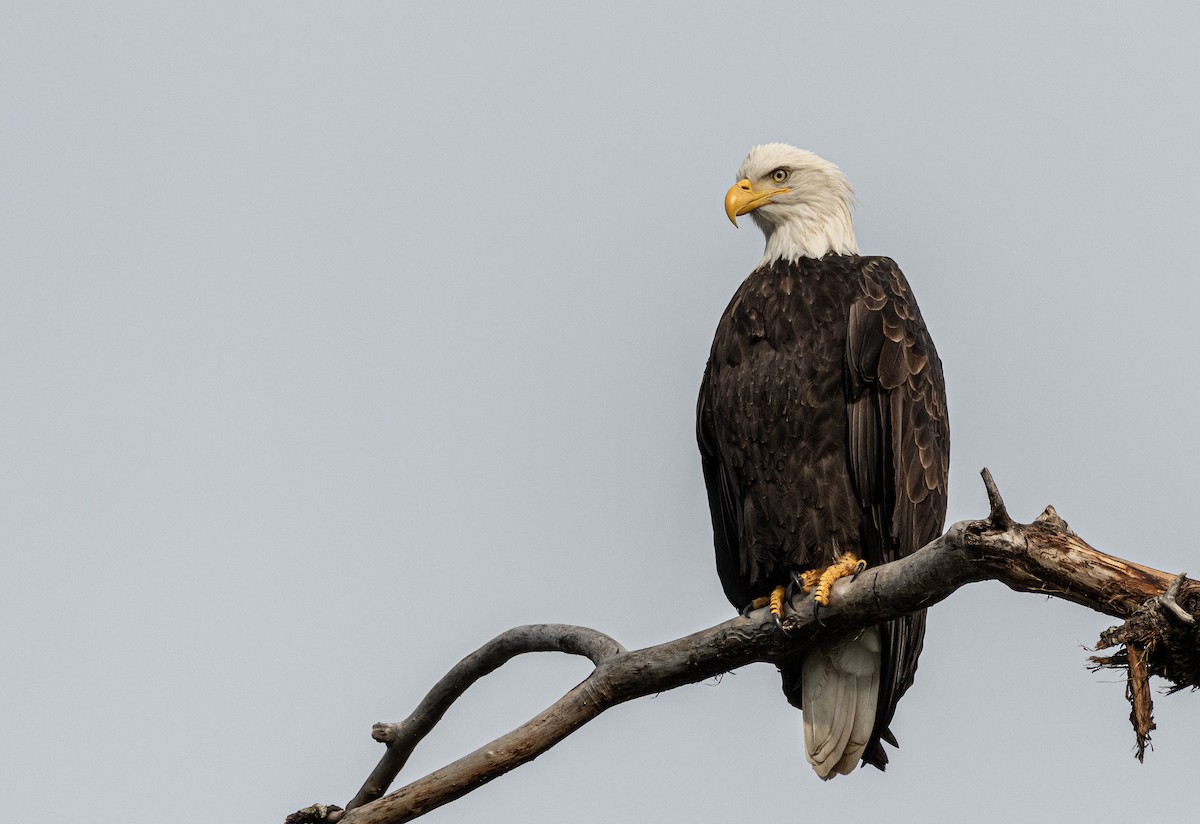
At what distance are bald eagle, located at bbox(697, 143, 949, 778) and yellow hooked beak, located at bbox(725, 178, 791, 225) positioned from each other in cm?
66

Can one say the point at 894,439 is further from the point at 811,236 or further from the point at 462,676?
the point at 462,676

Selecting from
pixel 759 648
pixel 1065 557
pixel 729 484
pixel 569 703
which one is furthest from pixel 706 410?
pixel 1065 557


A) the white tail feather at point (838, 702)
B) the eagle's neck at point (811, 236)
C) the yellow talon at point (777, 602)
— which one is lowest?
the white tail feather at point (838, 702)

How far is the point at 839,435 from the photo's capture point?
5.55 m

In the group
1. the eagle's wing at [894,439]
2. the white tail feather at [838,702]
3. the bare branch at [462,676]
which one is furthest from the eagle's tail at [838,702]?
the bare branch at [462,676]

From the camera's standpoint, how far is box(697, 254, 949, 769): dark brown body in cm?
552

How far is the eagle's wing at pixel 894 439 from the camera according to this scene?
18.0 ft

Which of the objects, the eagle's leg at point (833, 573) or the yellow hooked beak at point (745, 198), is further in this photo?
the yellow hooked beak at point (745, 198)

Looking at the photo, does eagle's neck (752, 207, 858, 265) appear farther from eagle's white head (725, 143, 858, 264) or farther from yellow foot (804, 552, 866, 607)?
yellow foot (804, 552, 866, 607)

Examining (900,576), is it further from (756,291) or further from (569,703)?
(756,291)

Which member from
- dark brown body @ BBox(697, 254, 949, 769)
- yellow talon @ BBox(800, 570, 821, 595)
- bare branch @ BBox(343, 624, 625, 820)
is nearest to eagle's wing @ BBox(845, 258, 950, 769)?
dark brown body @ BBox(697, 254, 949, 769)

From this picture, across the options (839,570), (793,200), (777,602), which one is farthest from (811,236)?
(777,602)

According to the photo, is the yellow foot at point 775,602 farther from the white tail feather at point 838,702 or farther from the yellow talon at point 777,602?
the white tail feather at point 838,702

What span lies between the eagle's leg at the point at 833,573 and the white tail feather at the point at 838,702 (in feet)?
1.33
